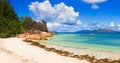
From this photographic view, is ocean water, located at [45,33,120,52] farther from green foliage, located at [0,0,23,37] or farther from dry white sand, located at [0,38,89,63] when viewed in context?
dry white sand, located at [0,38,89,63]

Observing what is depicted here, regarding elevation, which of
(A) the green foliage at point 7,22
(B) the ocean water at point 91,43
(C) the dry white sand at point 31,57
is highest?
(A) the green foliage at point 7,22

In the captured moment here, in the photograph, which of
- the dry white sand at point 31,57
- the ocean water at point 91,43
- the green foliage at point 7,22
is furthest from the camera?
the green foliage at point 7,22

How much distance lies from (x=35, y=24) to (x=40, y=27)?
4042mm

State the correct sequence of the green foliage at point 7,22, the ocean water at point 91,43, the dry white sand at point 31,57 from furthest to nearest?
the green foliage at point 7,22 → the ocean water at point 91,43 → the dry white sand at point 31,57

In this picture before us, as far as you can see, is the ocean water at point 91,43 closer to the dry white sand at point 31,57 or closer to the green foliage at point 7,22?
the green foliage at point 7,22

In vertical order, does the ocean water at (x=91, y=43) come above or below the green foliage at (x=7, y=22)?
below

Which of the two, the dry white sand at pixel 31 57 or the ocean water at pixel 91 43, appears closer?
the dry white sand at pixel 31 57

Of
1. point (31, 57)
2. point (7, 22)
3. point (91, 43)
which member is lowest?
point (31, 57)

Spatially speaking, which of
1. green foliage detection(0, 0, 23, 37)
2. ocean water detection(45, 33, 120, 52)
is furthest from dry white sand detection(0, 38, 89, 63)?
green foliage detection(0, 0, 23, 37)

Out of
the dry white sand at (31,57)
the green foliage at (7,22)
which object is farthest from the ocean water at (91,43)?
the dry white sand at (31,57)

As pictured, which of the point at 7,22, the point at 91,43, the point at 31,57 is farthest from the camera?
the point at 7,22

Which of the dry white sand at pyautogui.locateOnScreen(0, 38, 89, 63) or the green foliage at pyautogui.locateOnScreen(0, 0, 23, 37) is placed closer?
the dry white sand at pyautogui.locateOnScreen(0, 38, 89, 63)

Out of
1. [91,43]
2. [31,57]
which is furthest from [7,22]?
[31,57]

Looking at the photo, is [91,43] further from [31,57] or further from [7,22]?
[31,57]
